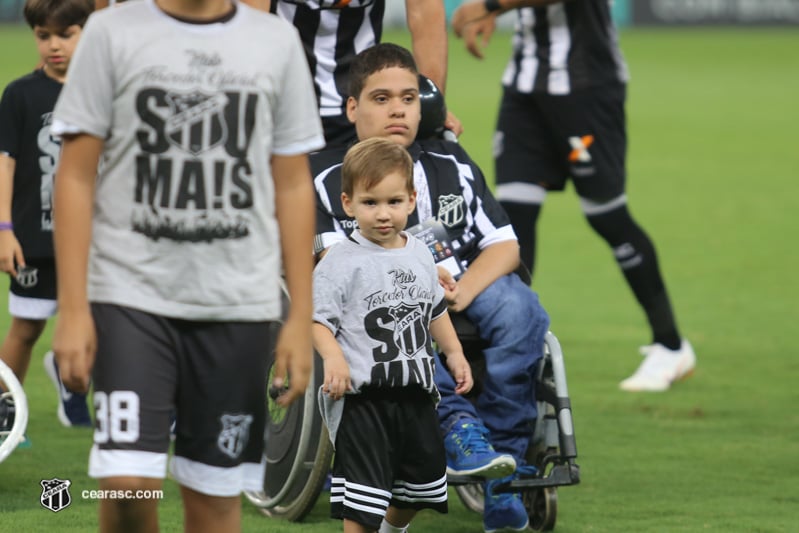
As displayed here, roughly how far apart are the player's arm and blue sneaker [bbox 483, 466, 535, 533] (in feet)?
5.79

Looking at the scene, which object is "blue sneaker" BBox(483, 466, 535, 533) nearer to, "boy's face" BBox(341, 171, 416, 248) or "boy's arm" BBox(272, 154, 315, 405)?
"boy's face" BBox(341, 171, 416, 248)

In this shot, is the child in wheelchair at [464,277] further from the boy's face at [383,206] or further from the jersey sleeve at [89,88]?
the jersey sleeve at [89,88]

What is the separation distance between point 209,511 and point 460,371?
96 cm

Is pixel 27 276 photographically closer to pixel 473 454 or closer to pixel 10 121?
pixel 10 121

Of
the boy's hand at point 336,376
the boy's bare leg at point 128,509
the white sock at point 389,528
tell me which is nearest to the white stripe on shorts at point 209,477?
the boy's bare leg at point 128,509

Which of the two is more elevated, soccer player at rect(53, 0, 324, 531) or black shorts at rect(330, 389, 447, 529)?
soccer player at rect(53, 0, 324, 531)

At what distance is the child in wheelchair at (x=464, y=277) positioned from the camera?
444 cm

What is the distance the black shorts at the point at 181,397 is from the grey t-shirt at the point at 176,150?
52mm

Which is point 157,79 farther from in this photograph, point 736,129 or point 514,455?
point 736,129

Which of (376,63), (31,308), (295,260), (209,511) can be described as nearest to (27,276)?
(31,308)

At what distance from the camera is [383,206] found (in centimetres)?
394

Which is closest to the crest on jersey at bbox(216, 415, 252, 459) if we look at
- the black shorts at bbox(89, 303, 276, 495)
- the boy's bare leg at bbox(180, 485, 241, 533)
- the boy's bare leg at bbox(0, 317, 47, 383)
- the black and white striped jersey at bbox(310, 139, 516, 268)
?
the black shorts at bbox(89, 303, 276, 495)

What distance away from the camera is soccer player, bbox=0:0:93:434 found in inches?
206

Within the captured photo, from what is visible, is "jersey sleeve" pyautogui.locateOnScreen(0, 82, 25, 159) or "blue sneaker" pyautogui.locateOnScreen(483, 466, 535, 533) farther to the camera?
"jersey sleeve" pyautogui.locateOnScreen(0, 82, 25, 159)
